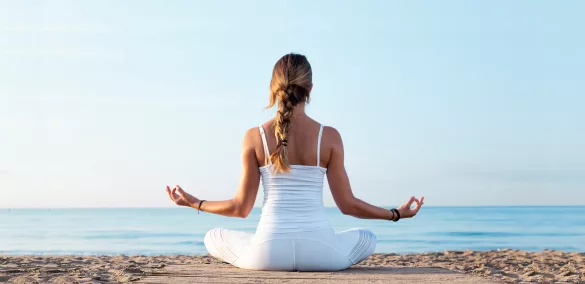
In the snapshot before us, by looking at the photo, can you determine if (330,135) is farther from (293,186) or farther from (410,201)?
(410,201)

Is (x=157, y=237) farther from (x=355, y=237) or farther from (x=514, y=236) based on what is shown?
(x=355, y=237)

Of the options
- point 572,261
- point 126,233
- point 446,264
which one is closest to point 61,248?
point 126,233

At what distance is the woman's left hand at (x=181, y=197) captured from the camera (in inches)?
161

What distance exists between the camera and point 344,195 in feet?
13.1

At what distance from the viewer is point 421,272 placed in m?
4.16

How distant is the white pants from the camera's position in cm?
391

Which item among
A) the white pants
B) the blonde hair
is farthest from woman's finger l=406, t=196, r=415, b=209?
the blonde hair

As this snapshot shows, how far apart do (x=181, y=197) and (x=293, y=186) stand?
738mm

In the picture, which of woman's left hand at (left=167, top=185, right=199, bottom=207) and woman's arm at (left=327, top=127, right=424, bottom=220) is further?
woman's left hand at (left=167, top=185, right=199, bottom=207)

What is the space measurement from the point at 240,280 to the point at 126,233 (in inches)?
835

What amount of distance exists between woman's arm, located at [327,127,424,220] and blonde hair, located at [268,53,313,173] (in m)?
0.29

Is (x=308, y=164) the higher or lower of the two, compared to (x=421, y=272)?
higher

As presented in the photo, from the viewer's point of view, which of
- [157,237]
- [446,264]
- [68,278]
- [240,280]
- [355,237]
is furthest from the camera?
[157,237]

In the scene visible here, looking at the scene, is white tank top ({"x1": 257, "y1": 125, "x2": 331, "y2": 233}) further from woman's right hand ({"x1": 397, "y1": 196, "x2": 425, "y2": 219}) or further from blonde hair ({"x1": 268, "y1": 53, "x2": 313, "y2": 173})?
woman's right hand ({"x1": 397, "y1": 196, "x2": 425, "y2": 219})
